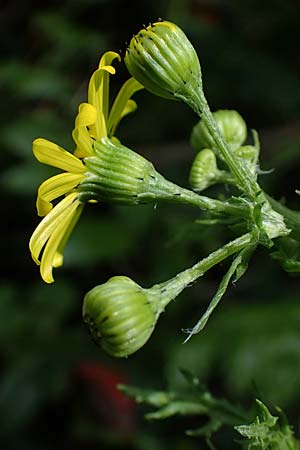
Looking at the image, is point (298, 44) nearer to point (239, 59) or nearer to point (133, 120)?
point (239, 59)

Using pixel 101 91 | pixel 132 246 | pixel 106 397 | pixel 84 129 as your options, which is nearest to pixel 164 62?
pixel 101 91

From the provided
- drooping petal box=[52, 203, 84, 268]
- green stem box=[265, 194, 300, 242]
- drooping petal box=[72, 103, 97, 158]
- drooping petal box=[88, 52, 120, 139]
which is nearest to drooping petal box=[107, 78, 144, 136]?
drooping petal box=[88, 52, 120, 139]

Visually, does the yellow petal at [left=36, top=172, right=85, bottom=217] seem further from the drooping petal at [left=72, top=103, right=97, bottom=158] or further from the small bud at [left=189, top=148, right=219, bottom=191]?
the small bud at [left=189, top=148, right=219, bottom=191]

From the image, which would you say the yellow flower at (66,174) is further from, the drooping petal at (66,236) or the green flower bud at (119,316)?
the green flower bud at (119,316)

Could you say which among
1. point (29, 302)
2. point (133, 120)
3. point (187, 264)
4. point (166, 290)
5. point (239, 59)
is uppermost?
point (166, 290)

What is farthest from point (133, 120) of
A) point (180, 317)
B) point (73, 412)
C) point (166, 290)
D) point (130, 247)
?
point (166, 290)

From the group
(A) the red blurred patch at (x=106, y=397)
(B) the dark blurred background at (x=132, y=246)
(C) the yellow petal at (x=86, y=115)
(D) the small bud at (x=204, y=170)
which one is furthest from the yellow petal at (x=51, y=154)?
(A) the red blurred patch at (x=106, y=397)

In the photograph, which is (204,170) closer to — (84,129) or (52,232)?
(84,129)
